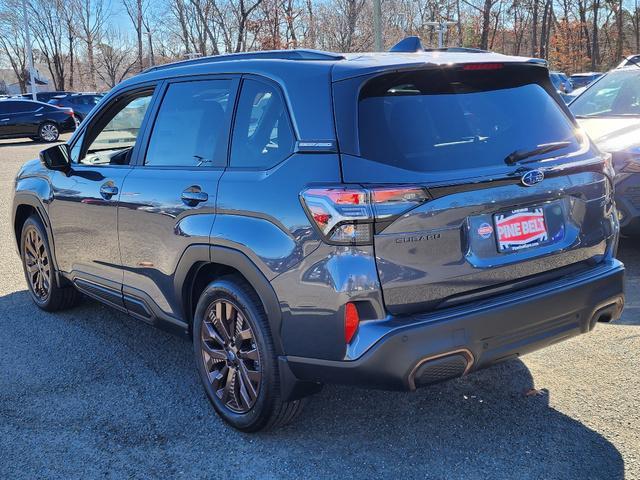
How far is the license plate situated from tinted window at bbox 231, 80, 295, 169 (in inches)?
38.8

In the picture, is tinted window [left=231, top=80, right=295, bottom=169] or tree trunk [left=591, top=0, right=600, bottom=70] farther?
tree trunk [left=591, top=0, right=600, bottom=70]

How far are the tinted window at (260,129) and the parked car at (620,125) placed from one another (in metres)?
3.22

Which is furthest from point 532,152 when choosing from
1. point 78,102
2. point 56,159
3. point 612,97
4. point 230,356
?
point 78,102

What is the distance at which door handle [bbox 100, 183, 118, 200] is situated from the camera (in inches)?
157

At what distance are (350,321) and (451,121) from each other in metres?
1.02

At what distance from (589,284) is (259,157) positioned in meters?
1.67

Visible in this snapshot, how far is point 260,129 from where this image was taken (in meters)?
3.19

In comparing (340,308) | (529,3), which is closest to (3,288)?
(340,308)

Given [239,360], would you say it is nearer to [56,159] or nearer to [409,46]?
[409,46]

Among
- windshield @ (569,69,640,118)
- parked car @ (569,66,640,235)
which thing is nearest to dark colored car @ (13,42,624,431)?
parked car @ (569,66,640,235)

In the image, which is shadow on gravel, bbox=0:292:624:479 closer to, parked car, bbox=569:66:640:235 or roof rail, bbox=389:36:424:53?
roof rail, bbox=389:36:424:53

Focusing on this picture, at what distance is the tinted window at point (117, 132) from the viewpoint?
163 inches

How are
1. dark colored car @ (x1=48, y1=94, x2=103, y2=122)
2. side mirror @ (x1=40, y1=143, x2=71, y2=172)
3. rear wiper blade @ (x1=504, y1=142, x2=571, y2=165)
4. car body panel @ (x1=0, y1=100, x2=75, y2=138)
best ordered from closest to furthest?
rear wiper blade @ (x1=504, y1=142, x2=571, y2=165), side mirror @ (x1=40, y1=143, x2=71, y2=172), car body panel @ (x1=0, y1=100, x2=75, y2=138), dark colored car @ (x1=48, y1=94, x2=103, y2=122)

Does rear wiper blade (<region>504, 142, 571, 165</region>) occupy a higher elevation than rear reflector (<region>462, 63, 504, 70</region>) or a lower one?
lower
